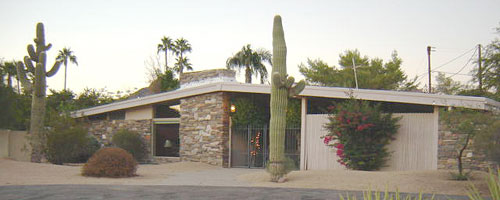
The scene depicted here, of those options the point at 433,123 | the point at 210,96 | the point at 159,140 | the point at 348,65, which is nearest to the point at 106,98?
the point at 159,140

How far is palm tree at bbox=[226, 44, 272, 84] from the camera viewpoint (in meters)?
38.3

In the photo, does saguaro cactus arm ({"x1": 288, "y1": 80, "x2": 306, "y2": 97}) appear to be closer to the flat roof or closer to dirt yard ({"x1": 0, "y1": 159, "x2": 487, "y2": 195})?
dirt yard ({"x1": 0, "y1": 159, "x2": 487, "y2": 195})

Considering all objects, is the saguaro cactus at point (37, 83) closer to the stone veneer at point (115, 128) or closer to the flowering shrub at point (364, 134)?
the stone veneer at point (115, 128)

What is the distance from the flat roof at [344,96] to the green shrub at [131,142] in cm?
134

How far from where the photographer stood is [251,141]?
61.9 ft

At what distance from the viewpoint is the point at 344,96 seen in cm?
1600

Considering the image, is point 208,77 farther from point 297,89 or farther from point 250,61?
point 250,61

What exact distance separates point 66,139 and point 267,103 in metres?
7.86

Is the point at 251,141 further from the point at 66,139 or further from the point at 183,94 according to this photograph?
the point at 66,139

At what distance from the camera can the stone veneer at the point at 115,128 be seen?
69.7 ft

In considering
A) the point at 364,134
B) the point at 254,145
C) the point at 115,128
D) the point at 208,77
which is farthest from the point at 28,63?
the point at 364,134

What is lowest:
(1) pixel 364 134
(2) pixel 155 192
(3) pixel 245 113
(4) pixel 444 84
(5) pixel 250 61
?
(2) pixel 155 192

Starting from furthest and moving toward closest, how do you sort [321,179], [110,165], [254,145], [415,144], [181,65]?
[181,65] → [254,145] → [415,144] → [110,165] → [321,179]

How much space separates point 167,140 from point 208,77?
3267 mm
